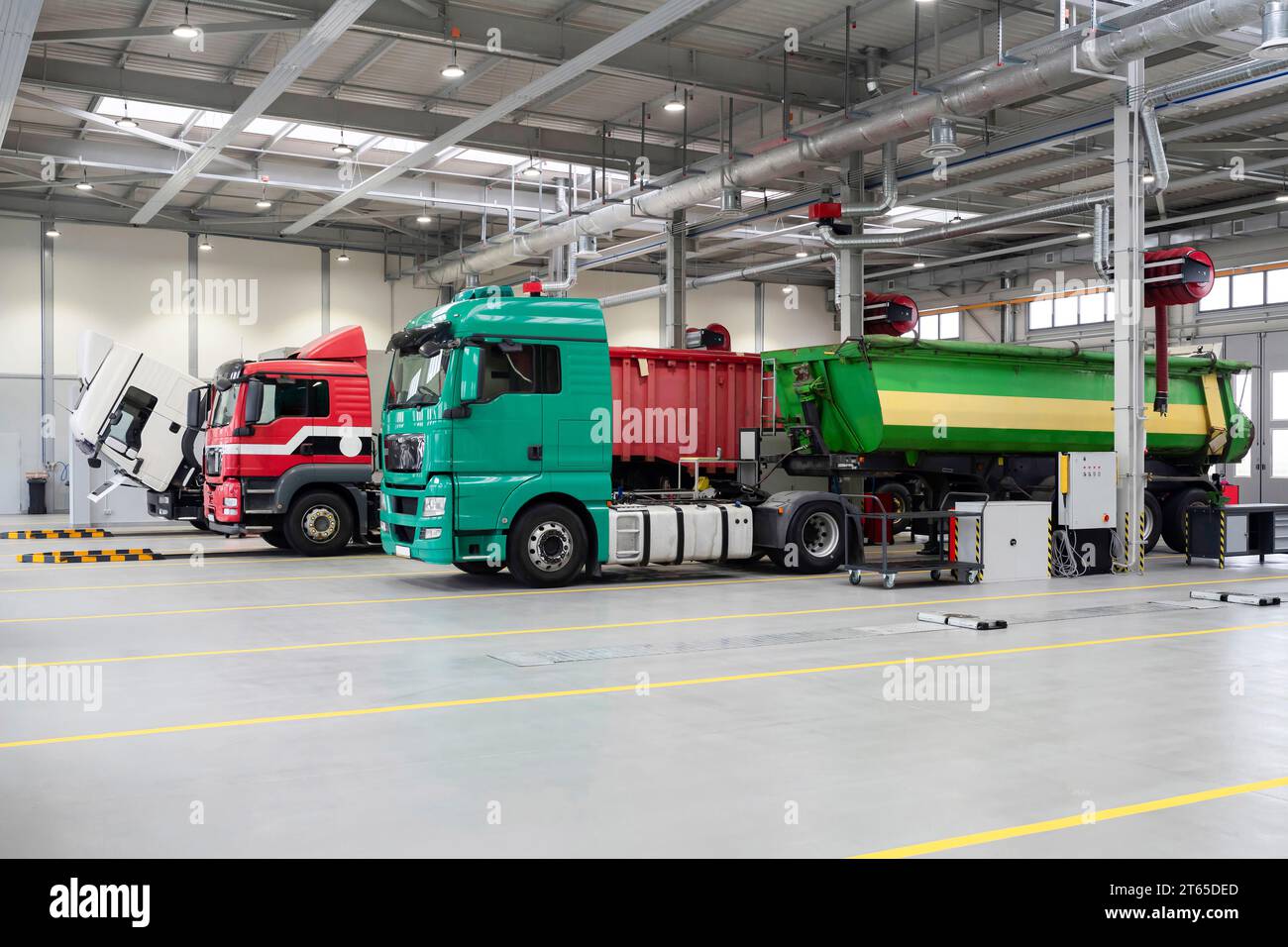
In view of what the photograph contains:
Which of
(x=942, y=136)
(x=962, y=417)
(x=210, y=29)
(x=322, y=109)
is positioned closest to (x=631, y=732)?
(x=962, y=417)

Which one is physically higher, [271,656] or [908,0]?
[908,0]

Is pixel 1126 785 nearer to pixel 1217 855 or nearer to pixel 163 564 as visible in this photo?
pixel 1217 855

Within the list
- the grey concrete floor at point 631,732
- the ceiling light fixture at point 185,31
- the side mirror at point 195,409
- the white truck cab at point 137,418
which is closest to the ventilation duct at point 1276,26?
the grey concrete floor at point 631,732

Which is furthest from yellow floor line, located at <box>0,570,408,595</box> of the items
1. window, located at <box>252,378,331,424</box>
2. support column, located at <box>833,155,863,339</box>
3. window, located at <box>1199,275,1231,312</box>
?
window, located at <box>1199,275,1231,312</box>

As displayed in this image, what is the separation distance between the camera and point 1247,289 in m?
26.5

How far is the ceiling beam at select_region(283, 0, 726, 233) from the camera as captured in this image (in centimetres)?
1330

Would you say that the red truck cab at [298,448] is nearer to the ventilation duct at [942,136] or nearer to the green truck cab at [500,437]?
the green truck cab at [500,437]

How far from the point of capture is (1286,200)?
2244cm

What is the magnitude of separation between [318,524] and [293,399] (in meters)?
1.92

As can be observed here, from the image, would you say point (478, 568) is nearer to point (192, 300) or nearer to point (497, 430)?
point (497, 430)

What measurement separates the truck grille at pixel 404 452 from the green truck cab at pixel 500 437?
21mm

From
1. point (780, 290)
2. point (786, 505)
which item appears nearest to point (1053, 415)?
point (786, 505)

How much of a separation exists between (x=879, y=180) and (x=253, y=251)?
1758 cm

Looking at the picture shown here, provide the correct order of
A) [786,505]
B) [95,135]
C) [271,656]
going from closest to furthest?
[271,656], [786,505], [95,135]
